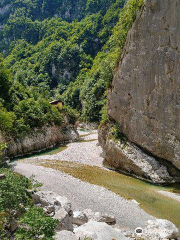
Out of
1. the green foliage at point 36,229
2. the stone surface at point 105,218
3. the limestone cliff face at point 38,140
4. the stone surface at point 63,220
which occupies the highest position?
the green foliage at point 36,229

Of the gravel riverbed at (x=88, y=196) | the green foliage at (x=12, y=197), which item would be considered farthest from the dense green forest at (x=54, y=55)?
the green foliage at (x=12, y=197)

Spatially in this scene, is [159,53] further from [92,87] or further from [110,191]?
[92,87]

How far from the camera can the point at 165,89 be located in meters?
19.9

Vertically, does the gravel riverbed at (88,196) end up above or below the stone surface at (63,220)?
below

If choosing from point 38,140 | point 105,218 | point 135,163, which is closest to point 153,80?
point 135,163

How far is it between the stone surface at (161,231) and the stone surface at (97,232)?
2201mm

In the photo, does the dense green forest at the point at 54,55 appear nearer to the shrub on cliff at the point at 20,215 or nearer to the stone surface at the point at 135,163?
the stone surface at the point at 135,163

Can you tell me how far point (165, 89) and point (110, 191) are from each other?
356 inches

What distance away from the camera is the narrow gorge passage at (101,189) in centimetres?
1530

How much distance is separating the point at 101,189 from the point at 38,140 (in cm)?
1885

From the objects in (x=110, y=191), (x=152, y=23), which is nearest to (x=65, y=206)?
(x=110, y=191)

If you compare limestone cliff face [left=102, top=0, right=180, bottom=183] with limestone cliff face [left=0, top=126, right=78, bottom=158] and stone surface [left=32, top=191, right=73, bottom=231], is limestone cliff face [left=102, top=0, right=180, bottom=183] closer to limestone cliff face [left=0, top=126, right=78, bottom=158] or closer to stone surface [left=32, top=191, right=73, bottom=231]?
stone surface [left=32, top=191, right=73, bottom=231]

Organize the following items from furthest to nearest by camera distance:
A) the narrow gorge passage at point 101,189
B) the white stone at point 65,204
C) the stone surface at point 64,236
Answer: the narrow gorge passage at point 101,189 < the white stone at point 65,204 < the stone surface at point 64,236

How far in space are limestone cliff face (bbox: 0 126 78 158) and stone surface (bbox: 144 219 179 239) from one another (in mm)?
18718
